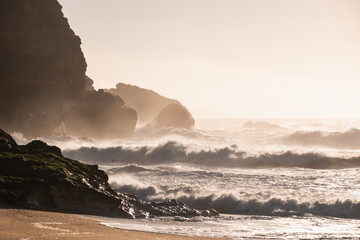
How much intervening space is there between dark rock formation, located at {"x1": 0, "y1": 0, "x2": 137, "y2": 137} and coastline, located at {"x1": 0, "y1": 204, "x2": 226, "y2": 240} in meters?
48.5

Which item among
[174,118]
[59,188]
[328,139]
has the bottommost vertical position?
[59,188]

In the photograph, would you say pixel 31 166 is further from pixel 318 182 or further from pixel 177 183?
pixel 318 182

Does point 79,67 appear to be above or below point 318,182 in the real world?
above

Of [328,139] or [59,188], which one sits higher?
[328,139]

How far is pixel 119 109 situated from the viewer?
81.9 metres

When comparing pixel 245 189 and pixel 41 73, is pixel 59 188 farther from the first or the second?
pixel 41 73

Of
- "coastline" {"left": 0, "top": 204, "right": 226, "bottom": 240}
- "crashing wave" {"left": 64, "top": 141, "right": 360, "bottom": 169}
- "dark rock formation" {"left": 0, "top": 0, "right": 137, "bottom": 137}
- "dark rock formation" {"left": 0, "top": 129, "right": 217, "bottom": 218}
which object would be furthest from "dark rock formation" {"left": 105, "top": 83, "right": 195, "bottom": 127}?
"coastline" {"left": 0, "top": 204, "right": 226, "bottom": 240}

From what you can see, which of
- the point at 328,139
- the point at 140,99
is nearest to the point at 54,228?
the point at 328,139

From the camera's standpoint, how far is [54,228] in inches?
508

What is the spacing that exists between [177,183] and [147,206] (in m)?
7.73

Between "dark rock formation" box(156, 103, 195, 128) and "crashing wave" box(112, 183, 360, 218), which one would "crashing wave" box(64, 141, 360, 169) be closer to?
"crashing wave" box(112, 183, 360, 218)

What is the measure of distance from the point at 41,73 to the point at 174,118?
1402 inches

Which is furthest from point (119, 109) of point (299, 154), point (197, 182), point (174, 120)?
point (197, 182)

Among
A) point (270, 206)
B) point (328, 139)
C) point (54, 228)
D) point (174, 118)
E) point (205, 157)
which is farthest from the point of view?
point (174, 118)
